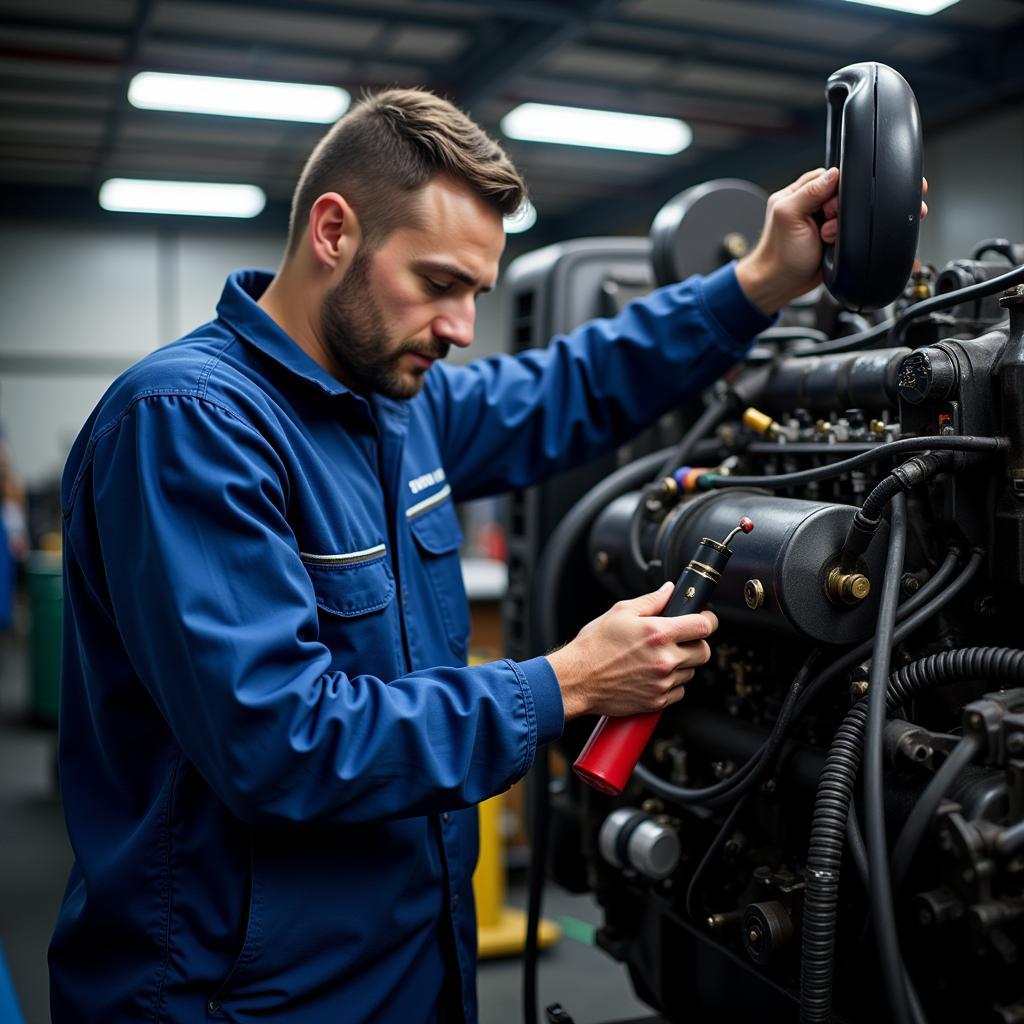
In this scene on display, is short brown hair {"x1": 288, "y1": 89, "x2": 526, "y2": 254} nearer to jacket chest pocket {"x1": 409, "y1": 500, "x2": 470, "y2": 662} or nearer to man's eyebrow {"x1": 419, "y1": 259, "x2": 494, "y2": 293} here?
man's eyebrow {"x1": 419, "y1": 259, "x2": 494, "y2": 293}

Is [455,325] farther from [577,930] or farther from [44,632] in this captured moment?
[44,632]

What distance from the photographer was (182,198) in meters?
7.26

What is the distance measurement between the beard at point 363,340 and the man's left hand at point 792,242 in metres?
0.40

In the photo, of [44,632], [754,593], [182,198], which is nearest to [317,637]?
[754,593]

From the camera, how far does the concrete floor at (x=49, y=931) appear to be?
238 centimetres

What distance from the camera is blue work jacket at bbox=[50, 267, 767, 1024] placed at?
887 millimetres

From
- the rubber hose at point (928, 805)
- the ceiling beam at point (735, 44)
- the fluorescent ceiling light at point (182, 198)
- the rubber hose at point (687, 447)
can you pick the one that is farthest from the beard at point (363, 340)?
the fluorescent ceiling light at point (182, 198)

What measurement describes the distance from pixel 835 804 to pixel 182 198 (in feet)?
24.2

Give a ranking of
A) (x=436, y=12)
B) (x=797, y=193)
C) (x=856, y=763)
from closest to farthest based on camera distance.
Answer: (x=856, y=763) < (x=797, y=193) < (x=436, y=12)

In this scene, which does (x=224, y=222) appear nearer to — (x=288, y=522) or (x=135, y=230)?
(x=135, y=230)

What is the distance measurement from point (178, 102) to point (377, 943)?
514 centimetres

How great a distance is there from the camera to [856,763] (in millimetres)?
796

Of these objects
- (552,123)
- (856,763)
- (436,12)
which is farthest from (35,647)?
(856,763)

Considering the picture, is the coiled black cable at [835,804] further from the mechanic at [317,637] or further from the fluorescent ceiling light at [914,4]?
the fluorescent ceiling light at [914,4]
